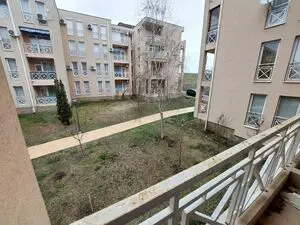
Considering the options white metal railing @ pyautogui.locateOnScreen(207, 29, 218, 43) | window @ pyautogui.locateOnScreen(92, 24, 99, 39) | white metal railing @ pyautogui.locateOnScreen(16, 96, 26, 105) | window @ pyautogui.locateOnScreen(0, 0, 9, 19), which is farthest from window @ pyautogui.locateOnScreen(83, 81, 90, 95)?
white metal railing @ pyautogui.locateOnScreen(207, 29, 218, 43)

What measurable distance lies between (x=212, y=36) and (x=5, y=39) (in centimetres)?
1436

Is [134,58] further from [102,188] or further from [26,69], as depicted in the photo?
[102,188]

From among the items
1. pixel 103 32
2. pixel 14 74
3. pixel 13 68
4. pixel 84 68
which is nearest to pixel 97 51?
pixel 103 32

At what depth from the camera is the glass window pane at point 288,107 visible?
18.1 ft

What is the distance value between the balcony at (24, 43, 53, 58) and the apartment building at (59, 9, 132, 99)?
2461 mm

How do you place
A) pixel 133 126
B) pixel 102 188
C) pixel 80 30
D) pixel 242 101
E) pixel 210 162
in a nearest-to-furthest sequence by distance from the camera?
1. pixel 210 162
2. pixel 102 188
3. pixel 242 101
4. pixel 133 126
5. pixel 80 30

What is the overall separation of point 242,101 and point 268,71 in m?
1.60

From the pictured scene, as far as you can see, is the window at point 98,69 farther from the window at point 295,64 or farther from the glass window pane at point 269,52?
the window at point 295,64

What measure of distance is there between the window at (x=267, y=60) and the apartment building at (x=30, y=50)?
14447 millimetres

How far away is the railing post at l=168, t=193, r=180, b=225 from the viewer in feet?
2.51

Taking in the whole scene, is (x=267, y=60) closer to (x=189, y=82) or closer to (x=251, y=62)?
(x=251, y=62)

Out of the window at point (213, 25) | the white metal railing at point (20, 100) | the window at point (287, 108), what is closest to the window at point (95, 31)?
the white metal railing at point (20, 100)

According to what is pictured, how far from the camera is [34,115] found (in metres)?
11.4

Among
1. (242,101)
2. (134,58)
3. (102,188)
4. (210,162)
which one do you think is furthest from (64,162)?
(134,58)
